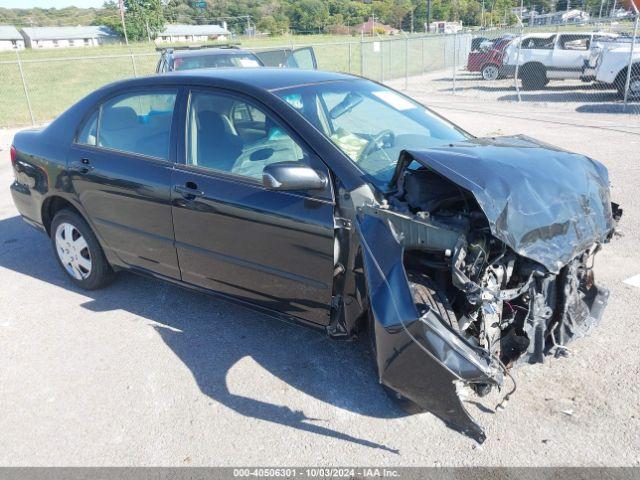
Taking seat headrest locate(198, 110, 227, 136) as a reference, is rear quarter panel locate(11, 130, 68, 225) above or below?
below

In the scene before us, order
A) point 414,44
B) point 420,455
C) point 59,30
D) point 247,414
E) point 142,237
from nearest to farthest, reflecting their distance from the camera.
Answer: point 420,455 < point 247,414 < point 142,237 < point 414,44 < point 59,30

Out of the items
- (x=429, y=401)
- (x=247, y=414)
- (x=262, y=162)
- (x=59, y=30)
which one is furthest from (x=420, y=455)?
(x=59, y=30)

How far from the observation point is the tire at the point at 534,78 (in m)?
18.4

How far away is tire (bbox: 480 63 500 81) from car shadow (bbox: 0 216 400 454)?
20.2 meters

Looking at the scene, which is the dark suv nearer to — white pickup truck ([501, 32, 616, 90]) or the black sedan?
the black sedan

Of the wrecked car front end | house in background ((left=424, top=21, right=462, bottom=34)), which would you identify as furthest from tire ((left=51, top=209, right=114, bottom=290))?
house in background ((left=424, top=21, right=462, bottom=34))

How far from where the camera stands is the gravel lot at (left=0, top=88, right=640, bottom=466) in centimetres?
277

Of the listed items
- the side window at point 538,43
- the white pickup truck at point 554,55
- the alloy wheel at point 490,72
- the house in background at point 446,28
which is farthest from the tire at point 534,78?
the house in background at point 446,28

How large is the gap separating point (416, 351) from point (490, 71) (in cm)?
2189

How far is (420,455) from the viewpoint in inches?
107

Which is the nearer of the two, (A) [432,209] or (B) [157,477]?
(B) [157,477]

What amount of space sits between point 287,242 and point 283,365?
2.71 ft

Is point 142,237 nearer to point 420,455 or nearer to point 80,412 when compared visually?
point 80,412

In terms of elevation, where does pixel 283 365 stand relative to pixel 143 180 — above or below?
below
